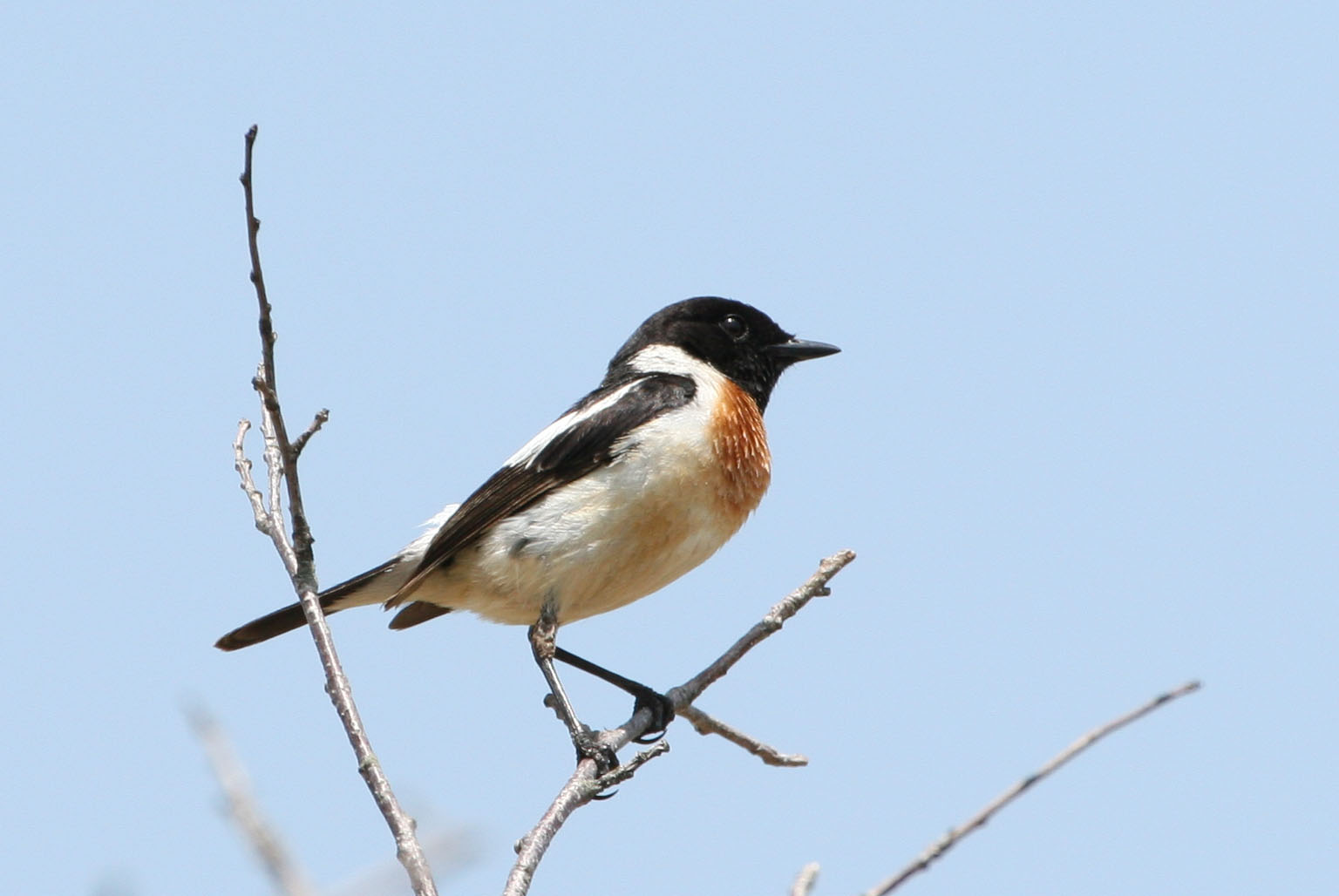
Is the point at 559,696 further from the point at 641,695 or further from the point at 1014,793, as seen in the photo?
the point at 1014,793

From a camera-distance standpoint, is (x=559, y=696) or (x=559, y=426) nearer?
(x=559, y=696)

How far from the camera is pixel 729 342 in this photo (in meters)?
7.35

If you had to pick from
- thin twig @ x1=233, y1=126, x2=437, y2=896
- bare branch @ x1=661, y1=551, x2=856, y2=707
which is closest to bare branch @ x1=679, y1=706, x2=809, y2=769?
bare branch @ x1=661, y1=551, x2=856, y2=707

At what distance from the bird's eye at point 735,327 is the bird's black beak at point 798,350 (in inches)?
6.5

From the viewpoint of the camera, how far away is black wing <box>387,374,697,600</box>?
6086 millimetres

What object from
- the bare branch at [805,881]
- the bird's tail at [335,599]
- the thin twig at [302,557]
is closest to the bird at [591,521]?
the bird's tail at [335,599]

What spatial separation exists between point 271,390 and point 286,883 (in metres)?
1.90

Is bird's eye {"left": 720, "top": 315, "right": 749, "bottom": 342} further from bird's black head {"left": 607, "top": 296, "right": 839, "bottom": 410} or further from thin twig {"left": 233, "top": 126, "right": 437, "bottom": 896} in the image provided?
thin twig {"left": 233, "top": 126, "right": 437, "bottom": 896}

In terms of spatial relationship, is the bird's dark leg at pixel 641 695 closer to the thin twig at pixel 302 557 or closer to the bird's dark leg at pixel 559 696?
the bird's dark leg at pixel 559 696

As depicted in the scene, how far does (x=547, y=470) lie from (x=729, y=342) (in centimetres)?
165

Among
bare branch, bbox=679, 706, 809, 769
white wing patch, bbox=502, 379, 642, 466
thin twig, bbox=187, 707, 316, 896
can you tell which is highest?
white wing patch, bbox=502, 379, 642, 466

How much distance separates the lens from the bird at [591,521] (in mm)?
5910

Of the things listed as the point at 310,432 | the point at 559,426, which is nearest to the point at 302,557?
the point at 310,432

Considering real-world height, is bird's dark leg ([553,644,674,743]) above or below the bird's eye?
below
